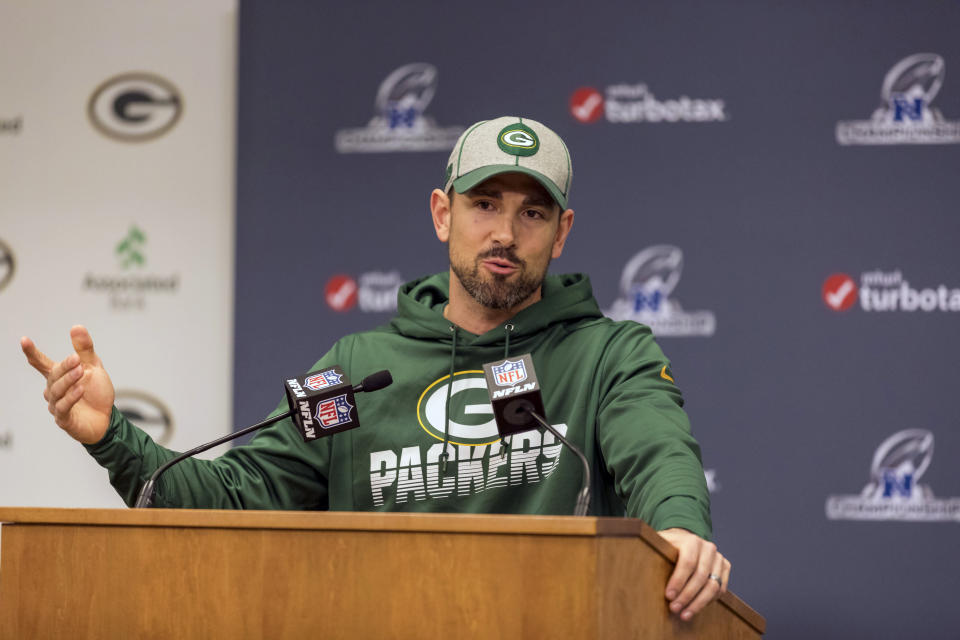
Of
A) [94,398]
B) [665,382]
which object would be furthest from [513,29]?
[94,398]

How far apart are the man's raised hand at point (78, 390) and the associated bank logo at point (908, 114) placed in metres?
2.76

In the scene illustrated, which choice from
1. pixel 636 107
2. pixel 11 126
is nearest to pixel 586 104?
pixel 636 107

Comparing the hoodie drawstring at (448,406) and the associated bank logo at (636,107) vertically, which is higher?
the associated bank logo at (636,107)

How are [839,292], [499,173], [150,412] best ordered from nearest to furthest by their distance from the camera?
[499,173], [839,292], [150,412]

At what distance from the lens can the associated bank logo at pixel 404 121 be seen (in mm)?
3953

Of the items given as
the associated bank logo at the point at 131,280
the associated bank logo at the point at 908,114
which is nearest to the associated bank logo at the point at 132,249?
the associated bank logo at the point at 131,280

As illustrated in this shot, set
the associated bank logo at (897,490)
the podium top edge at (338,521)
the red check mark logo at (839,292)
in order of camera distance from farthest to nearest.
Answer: the red check mark logo at (839,292)
the associated bank logo at (897,490)
the podium top edge at (338,521)

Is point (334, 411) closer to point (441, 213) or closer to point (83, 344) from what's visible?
point (83, 344)

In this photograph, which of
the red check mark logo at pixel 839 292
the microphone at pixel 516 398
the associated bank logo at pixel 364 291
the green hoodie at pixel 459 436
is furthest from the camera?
the associated bank logo at pixel 364 291

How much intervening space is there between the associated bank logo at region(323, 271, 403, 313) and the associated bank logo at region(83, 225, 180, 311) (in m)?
0.65

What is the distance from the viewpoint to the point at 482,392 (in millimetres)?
2143

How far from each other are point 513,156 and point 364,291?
74.8 inches

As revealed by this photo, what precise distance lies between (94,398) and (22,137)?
2844 millimetres

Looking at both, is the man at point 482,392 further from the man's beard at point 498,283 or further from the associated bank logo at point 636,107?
the associated bank logo at point 636,107
